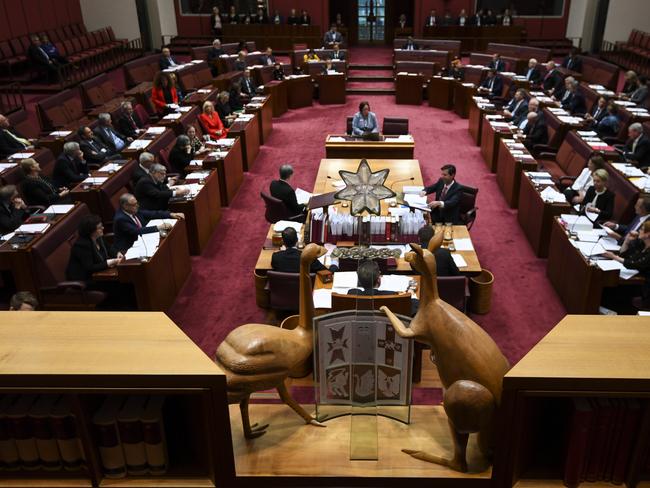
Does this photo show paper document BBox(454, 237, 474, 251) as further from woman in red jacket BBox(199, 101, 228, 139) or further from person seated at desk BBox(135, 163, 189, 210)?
woman in red jacket BBox(199, 101, 228, 139)

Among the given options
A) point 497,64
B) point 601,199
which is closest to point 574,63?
point 497,64

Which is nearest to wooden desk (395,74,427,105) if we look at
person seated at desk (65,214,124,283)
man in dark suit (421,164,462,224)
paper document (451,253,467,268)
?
man in dark suit (421,164,462,224)

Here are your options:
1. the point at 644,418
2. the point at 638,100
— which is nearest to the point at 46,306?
the point at 644,418

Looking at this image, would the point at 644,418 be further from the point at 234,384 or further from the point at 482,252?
the point at 482,252

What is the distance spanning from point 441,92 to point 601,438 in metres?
13.2

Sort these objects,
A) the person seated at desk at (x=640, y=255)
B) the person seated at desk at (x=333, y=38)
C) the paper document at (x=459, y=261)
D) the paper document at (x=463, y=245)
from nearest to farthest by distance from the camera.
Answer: the person seated at desk at (x=640, y=255) < the paper document at (x=459, y=261) < the paper document at (x=463, y=245) < the person seated at desk at (x=333, y=38)

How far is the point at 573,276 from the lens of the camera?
6.25m

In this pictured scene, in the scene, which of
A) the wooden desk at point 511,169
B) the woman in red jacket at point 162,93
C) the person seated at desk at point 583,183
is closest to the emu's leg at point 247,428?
the person seated at desk at point 583,183

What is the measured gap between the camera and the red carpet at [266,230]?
20.8ft

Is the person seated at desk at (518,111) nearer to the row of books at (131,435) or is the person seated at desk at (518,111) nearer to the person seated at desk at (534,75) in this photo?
the person seated at desk at (534,75)

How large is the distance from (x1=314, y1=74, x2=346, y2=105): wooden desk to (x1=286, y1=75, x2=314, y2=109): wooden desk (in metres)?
0.28

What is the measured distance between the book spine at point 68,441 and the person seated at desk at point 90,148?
7040 mm

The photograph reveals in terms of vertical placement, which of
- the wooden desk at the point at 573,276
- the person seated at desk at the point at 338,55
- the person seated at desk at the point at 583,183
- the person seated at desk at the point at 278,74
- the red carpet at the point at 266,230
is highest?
the person seated at desk at the point at 338,55

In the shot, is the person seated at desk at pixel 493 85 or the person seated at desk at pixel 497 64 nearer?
the person seated at desk at pixel 493 85
